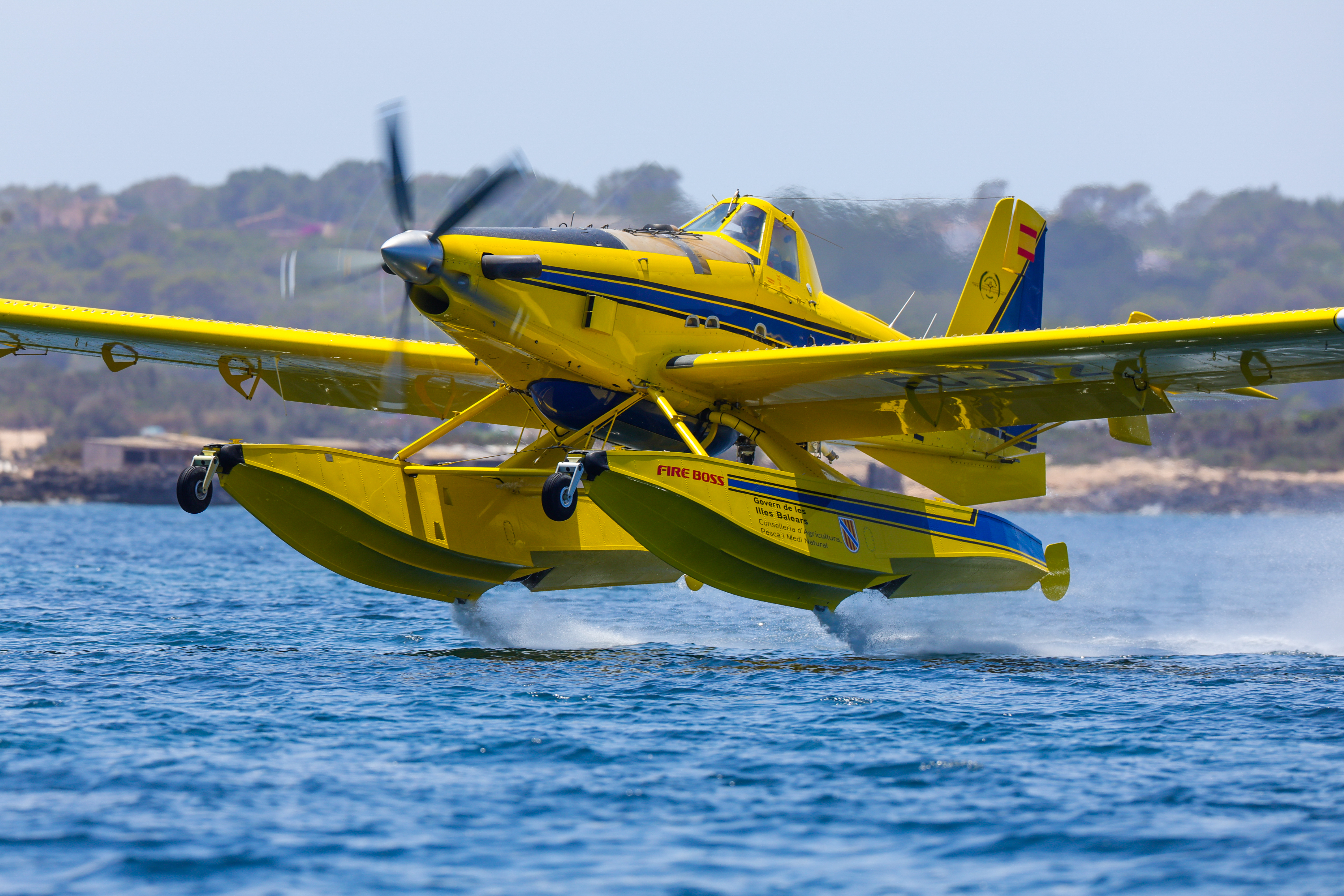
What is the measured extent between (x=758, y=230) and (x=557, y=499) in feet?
16.3

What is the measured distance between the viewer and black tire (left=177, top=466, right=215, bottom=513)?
13.0m

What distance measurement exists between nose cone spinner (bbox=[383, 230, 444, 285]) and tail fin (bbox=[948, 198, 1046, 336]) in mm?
8638

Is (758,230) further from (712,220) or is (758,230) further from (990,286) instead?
(990,286)

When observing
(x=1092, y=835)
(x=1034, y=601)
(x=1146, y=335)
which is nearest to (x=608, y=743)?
(x=1092, y=835)

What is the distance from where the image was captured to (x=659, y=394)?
47.5 feet

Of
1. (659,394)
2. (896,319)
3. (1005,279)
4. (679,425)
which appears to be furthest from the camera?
(1005,279)

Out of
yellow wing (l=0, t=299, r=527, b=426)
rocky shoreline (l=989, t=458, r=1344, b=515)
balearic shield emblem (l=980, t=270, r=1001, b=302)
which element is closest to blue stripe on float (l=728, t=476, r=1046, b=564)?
balearic shield emblem (l=980, t=270, r=1001, b=302)

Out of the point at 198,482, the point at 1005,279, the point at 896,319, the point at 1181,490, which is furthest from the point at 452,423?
the point at 1181,490

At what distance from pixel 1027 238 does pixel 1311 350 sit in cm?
770

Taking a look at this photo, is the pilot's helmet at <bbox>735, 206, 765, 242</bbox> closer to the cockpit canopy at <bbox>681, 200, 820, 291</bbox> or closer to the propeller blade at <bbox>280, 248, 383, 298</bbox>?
the cockpit canopy at <bbox>681, 200, 820, 291</bbox>

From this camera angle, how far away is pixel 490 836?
6887 millimetres

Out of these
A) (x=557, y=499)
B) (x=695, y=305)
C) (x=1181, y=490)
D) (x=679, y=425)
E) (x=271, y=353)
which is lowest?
(x=1181, y=490)

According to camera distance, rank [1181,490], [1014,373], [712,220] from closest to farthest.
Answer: [1014,373] < [712,220] < [1181,490]

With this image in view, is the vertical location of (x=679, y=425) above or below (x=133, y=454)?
above
